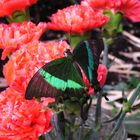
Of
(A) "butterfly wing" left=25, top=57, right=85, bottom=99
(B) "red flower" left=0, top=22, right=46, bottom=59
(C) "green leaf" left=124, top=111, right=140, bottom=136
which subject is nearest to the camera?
(A) "butterfly wing" left=25, top=57, right=85, bottom=99

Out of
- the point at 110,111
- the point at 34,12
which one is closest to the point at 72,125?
the point at 110,111

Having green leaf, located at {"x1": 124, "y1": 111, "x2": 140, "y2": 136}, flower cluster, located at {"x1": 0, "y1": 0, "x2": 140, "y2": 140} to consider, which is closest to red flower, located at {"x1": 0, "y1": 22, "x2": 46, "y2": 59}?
flower cluster, located at {"x1": 0, "y1": 0, "x2": 140, "y2": 140}

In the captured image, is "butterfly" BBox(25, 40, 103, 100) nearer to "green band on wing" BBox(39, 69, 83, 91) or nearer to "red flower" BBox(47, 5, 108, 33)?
"green band on wing" BBox(39, 69, 83, 91)

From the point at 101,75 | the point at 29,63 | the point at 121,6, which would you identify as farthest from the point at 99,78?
the point at 121,6

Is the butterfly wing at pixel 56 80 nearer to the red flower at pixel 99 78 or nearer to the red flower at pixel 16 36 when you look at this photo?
the red flower at pixel 99 78

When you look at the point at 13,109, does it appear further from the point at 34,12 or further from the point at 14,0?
the point at 34,12

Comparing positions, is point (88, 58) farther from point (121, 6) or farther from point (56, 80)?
point (121, 6)
